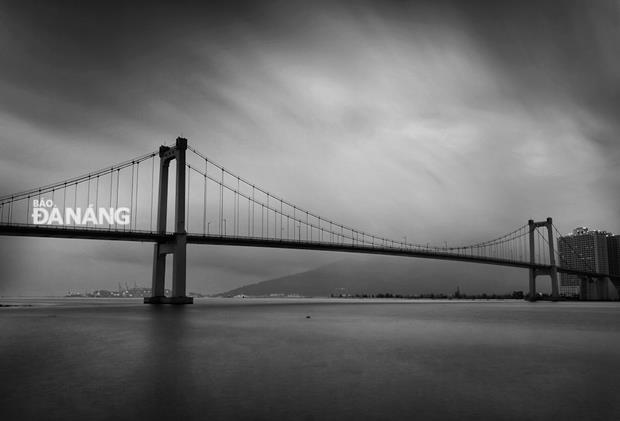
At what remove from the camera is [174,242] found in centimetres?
5400

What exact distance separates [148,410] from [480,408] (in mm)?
5816

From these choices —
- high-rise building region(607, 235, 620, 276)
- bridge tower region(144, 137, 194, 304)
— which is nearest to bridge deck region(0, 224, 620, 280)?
bridge tower region(144, 137, 194, 304)

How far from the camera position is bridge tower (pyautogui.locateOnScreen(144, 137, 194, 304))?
53531mm

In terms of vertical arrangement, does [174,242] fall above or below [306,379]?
above

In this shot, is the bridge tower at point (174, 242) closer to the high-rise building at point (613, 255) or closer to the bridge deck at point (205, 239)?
the bridge deck at point (205, 239)

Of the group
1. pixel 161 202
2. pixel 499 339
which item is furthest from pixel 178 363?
pixel 161 202

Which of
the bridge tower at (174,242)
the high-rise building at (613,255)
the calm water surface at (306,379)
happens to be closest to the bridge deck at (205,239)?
the bridge tower at (174,242)

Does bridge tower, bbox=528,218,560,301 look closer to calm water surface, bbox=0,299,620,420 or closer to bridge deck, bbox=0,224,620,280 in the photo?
bridge deck, bbox=0,224,620,280

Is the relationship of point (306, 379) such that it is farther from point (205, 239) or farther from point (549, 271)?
point (549, 271)

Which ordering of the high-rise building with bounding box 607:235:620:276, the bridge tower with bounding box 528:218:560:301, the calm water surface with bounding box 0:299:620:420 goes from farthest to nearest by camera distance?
the high-rise building with bounding box 607:235:620:276, the bridge tower with bounding box 528:218:560:301, the calm water surface with bounding box 0:299:620:420

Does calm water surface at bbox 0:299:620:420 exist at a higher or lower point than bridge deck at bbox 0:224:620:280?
lower

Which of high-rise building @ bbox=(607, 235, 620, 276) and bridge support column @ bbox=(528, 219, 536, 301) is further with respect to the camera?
high-rise building @ bbox=(607, 235, 620, 276)

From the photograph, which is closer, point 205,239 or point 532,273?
point 205,239

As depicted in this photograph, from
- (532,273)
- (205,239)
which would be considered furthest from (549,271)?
(205,239)
